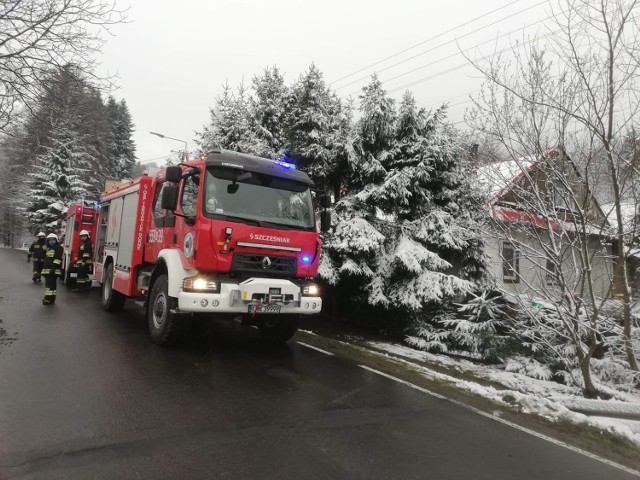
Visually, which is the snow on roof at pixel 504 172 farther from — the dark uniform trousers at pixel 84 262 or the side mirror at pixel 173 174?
the dark uniform trousers at pixel 84 262

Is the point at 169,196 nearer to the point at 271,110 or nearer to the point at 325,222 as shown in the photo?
the point at 325,222

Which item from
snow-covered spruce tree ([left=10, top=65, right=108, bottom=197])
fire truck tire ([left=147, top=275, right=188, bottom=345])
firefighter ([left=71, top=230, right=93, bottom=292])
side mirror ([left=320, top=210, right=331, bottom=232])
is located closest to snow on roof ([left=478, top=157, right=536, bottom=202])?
side mirror ([left=320, top=210, right=331, bottom=232])

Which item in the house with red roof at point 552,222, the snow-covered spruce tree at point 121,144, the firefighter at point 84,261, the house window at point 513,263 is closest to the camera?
the house with red roof at point 552,222

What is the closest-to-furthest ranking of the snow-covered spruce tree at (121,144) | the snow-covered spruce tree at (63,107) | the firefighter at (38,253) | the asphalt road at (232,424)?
the asphalt road at (232,424), the snow-covered spruce tree at (63,107), the firefighter at (38,253), the snow-covered spruce tree at (121,144)

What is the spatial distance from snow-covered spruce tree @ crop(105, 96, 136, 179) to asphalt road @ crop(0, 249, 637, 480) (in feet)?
175

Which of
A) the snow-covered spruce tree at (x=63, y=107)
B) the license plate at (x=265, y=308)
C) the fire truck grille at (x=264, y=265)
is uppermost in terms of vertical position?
the snow-covered spruce tree at (x=63, y=107)

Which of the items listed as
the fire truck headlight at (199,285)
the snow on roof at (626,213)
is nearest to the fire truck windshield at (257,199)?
the fire truck headlight at (199,285)

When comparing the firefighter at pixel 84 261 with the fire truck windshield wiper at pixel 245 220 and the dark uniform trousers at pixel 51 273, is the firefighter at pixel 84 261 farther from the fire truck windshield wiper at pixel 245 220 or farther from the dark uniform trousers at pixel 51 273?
the fire truck windshield wiper at pixel 245 220

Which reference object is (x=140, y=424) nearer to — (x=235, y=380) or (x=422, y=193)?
(x=235, y=380)

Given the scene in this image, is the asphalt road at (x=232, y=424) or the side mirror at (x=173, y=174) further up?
the side mirror at (x=173, y=174)

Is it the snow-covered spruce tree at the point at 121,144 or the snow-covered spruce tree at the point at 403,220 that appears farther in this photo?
the snow-covered spruce tree at the point at 121,144

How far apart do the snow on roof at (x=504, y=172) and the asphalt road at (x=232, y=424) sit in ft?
14.6

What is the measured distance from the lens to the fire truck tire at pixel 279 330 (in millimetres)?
7298

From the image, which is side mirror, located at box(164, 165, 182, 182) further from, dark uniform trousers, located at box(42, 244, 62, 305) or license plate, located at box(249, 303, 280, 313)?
dark uniform trousers, located at box(42, 244, 62, 305)
